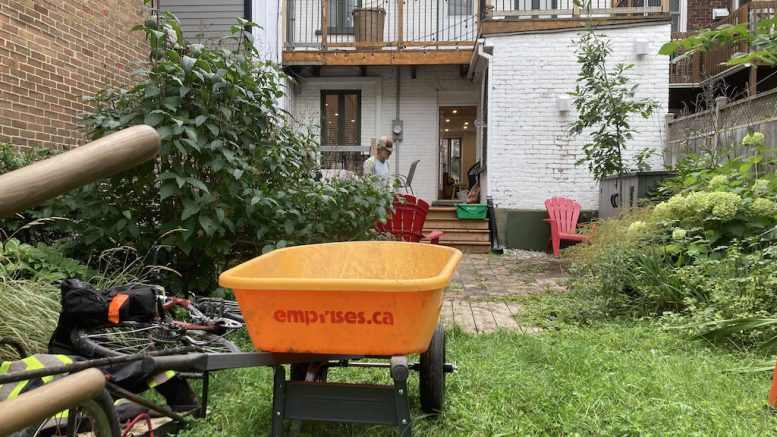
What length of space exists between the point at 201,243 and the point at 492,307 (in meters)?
2.64

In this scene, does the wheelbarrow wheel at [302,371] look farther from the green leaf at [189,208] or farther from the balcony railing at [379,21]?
the balcony railing at [379,21]

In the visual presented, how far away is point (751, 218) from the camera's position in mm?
4656

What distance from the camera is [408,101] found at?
12195 millimetres

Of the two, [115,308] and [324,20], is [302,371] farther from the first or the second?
[324,20]

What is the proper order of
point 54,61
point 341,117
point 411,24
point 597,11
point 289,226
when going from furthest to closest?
point 341,117, point 411,24, point 597,11, point 54,61, point 289,226

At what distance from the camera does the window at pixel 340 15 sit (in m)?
12.4

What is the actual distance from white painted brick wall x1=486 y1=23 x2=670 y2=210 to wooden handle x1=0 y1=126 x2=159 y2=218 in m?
9.46

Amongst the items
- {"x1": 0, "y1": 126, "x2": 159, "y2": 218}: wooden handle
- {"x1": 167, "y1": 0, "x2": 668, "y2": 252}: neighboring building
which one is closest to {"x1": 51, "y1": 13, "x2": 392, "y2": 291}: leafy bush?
{"x1": 167, "y1": 0, "x2": 668, "y2": 252}: neighboring building

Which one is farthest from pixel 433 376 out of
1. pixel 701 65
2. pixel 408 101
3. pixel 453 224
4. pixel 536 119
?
pixel 701 65

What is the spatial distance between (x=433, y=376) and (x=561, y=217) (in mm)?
7109

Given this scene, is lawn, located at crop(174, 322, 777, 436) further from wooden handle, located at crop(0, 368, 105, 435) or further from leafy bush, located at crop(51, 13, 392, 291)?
wooden handle, located at crop(0, 368, 105, 435)

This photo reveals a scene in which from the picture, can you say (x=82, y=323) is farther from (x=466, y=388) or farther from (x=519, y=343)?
(x=519, y=343)

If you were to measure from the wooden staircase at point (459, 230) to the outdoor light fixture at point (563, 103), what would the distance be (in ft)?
7.64

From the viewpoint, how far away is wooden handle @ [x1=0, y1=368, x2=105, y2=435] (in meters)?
0.48
